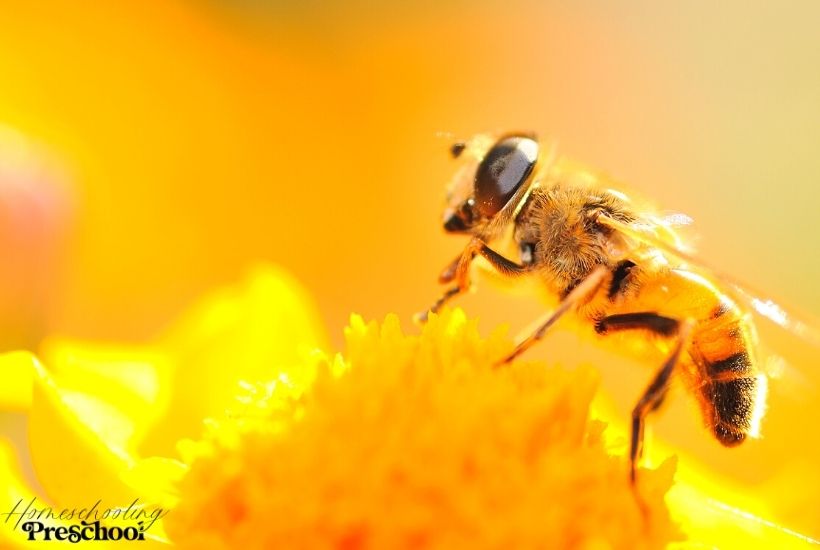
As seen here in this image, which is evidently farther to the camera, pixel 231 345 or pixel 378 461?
pixel 231 345

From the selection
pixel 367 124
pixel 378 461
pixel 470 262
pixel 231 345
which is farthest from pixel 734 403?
pixel 367 124

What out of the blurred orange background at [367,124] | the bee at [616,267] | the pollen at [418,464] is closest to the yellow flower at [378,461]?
the pollen at [418,464]

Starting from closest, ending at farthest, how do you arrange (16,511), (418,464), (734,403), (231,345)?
(418,464) < (16,511) < (734,403) < (231,345)

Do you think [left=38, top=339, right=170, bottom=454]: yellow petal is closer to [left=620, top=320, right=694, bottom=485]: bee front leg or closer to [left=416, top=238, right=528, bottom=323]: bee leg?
[left=416, top=238, right=528, bottom=323]: bee leg

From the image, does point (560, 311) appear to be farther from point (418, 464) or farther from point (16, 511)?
point (16, 511)

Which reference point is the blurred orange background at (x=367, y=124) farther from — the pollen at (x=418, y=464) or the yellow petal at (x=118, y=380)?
the pollen at (x=418, y=464)

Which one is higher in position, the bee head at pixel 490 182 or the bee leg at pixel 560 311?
the bee head at pixel 490 182

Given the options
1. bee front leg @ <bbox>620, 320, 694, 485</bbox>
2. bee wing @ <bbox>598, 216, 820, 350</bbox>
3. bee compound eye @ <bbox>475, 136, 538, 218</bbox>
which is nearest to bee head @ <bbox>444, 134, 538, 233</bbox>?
bee compound eye @ <bbox>475, 136, 538, 218</bbox>

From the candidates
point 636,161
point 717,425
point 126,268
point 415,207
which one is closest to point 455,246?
point 415,207
